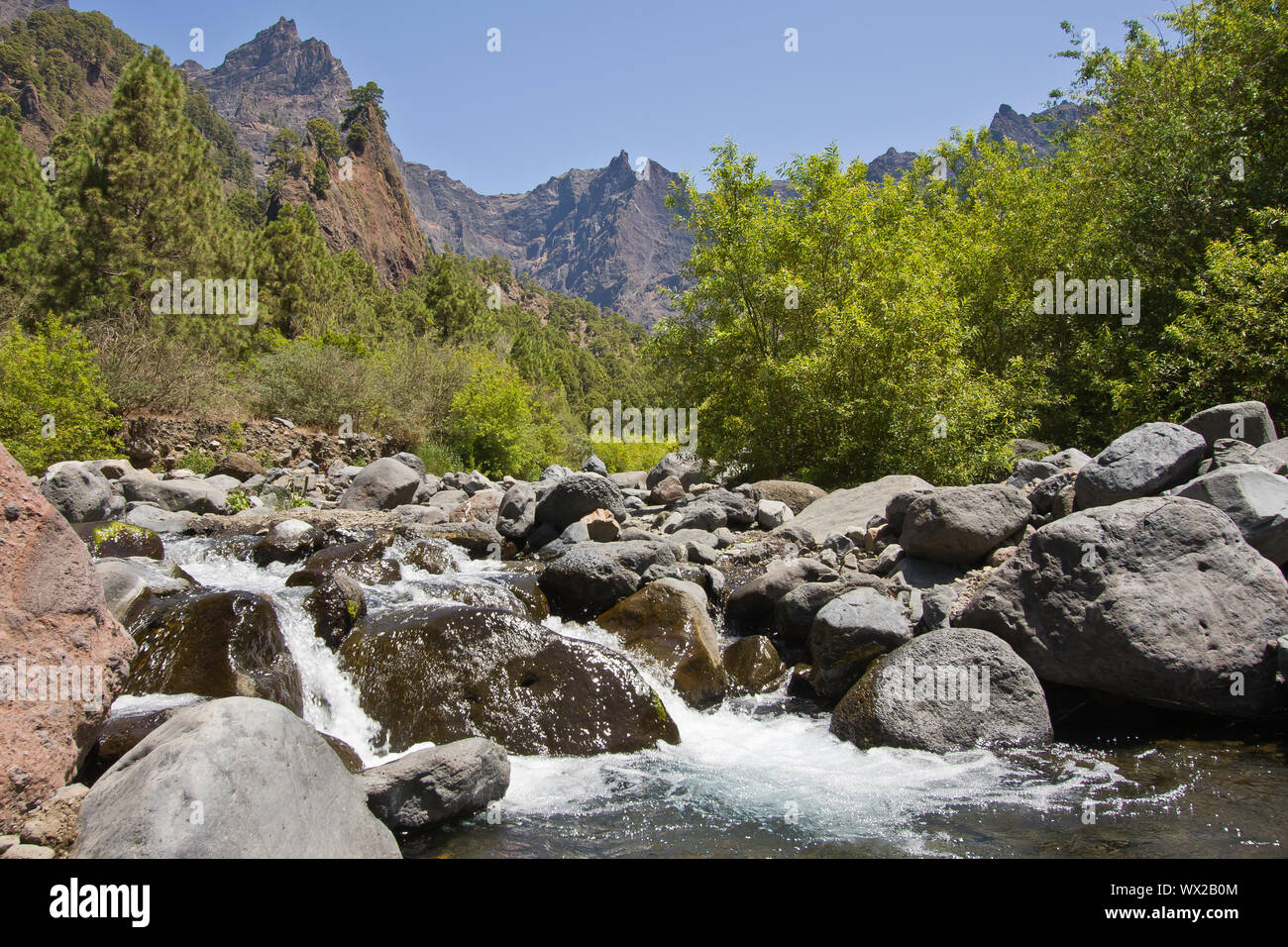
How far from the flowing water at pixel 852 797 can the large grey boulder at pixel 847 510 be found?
4610mm

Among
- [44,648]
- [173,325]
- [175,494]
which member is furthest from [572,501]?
[173,325]

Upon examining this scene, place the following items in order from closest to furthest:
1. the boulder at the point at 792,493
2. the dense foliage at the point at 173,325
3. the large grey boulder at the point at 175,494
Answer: the large grey boulder at the point at 175,494, the boulder at the point at 792,493, the dense foliage at the point at 173,325

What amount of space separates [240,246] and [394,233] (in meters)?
89.9

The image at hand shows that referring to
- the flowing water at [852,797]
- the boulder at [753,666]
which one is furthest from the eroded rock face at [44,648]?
the boulder at [753,666]

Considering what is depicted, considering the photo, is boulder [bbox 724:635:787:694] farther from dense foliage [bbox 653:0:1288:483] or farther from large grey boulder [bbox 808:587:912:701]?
dense foliage [bbox 653:0:1288:483]

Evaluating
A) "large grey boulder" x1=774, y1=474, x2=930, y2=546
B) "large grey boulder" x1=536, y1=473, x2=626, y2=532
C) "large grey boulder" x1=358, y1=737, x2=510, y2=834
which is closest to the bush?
"large grey boulder" x1=536, y1=473, x2=626, y2=532

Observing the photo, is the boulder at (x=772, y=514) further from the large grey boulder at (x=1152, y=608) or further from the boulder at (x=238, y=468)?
the boulder at (x=238, y=468)

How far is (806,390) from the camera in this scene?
1432 cm

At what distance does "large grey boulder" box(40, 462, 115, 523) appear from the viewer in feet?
37.7

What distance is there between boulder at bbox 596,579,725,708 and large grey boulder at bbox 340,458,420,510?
31.2 feet

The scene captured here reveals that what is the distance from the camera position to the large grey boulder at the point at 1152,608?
6.07 metres

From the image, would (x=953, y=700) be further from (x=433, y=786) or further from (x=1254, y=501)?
(x=433, y=786)

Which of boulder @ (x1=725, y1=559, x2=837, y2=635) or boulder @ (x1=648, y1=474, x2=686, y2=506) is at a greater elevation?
boulder @ (x1=648, y1=474, x2=686, y2=506)
